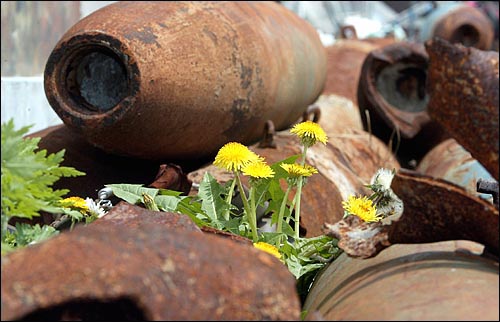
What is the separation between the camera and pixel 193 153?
2900mm

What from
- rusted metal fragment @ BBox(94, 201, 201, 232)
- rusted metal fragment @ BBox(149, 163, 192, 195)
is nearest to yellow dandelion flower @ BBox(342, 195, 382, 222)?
rusted metal fragment @ BBox(94, 201, 201, 232)

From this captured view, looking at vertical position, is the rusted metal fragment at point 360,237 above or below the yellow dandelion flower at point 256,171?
above

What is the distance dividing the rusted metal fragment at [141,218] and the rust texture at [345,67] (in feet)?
12.6

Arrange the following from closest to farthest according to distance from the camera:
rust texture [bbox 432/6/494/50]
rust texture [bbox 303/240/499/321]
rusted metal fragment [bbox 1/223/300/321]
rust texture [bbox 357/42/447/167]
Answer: rusted metal fragment [bbox 1/223/300/321]
rust texture [bbox 303/240/499/321]
rust texture [bbox 357/42/447/167]
rust texture [bbox 432/6/494/50]

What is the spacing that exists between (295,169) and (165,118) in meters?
0.91

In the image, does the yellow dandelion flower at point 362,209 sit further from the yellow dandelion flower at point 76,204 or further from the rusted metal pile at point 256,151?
the yellow dandelion flower at point 76,204

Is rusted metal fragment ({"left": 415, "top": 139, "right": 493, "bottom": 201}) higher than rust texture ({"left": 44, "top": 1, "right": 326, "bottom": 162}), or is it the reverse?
rust texture ({"left": 44, "top": 1, "right": 326, "bottom": 162})

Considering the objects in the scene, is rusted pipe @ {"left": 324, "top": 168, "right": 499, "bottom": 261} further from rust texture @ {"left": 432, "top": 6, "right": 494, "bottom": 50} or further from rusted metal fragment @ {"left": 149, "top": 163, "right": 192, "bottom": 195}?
rust texture @ {"left": 432, "top": 6, "right": 494, "bottom": 50}

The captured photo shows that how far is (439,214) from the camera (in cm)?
129

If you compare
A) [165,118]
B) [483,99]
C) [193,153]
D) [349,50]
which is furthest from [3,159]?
[349,50]

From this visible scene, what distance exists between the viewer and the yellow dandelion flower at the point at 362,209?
1676mm

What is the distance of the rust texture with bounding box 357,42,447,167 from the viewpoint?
4.62 meters

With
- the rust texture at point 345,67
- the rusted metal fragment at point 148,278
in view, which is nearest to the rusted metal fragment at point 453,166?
the rust texture at point 345,67

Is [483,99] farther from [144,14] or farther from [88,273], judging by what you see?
[144,14]
